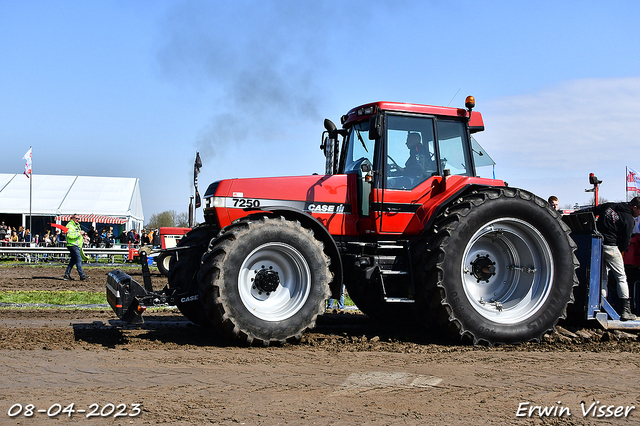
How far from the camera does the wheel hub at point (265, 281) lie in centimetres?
610

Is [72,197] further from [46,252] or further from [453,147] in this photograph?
[453,147]

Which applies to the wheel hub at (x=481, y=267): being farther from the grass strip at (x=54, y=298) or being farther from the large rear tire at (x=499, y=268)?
the grass strip at (x=54, y=298)

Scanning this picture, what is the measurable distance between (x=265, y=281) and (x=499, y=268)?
113 inches

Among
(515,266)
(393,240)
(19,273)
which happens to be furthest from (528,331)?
(19,273)

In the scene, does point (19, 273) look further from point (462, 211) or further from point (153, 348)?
point (462, 211)

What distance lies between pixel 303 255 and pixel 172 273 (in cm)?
168

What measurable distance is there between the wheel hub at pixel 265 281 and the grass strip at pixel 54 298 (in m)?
5.61

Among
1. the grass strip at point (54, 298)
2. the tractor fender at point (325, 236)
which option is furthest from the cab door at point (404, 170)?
the grass strip at point (54, 298)

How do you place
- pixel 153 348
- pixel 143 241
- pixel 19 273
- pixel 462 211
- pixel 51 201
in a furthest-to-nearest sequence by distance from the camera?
pixel 51 201
pixel 143 241
pixel 19 273
pixel 462 211
pixel 153 348

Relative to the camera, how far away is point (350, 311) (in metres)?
9.63

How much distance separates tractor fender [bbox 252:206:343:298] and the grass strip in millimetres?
5743

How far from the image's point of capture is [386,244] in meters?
6.79

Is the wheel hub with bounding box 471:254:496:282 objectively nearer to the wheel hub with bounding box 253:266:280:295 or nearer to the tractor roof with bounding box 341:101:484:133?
the tractor roof with bounding box 341:101:484:133

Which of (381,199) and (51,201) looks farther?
(51,201)
